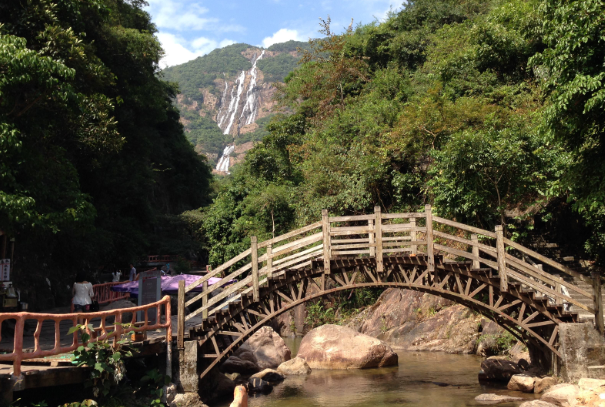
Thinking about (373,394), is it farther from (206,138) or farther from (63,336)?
(206,138)

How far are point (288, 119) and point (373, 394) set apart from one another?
26798mm

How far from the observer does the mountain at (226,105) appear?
5891 inches

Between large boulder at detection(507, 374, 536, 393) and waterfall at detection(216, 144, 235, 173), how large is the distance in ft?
416

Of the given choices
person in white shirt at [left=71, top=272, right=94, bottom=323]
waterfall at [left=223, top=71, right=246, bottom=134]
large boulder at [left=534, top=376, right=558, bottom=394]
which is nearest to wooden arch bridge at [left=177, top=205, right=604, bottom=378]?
large boulder at [left=534, top=376, right=558, bottom=394]

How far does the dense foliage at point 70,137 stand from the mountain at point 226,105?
109133mm

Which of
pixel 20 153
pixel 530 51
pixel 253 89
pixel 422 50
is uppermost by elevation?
pixel 253 89

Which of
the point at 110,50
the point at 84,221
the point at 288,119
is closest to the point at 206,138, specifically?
the point at 288,119

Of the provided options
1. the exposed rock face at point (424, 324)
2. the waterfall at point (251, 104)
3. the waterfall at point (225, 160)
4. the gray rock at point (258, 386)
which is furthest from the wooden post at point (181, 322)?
the waterfall at point (251, 104)

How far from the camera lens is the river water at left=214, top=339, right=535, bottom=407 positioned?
13.1 meters

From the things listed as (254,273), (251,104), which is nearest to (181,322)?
(254,273)

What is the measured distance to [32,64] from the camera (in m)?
12.5

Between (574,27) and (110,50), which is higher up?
(110,50)

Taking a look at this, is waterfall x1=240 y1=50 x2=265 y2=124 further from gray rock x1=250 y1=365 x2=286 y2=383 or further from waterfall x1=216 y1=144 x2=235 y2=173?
gray rock x1=250 y1=365 x2=286 y2=383

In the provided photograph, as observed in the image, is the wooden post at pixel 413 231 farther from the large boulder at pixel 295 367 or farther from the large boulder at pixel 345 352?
the large boulder at pixel 295 367
